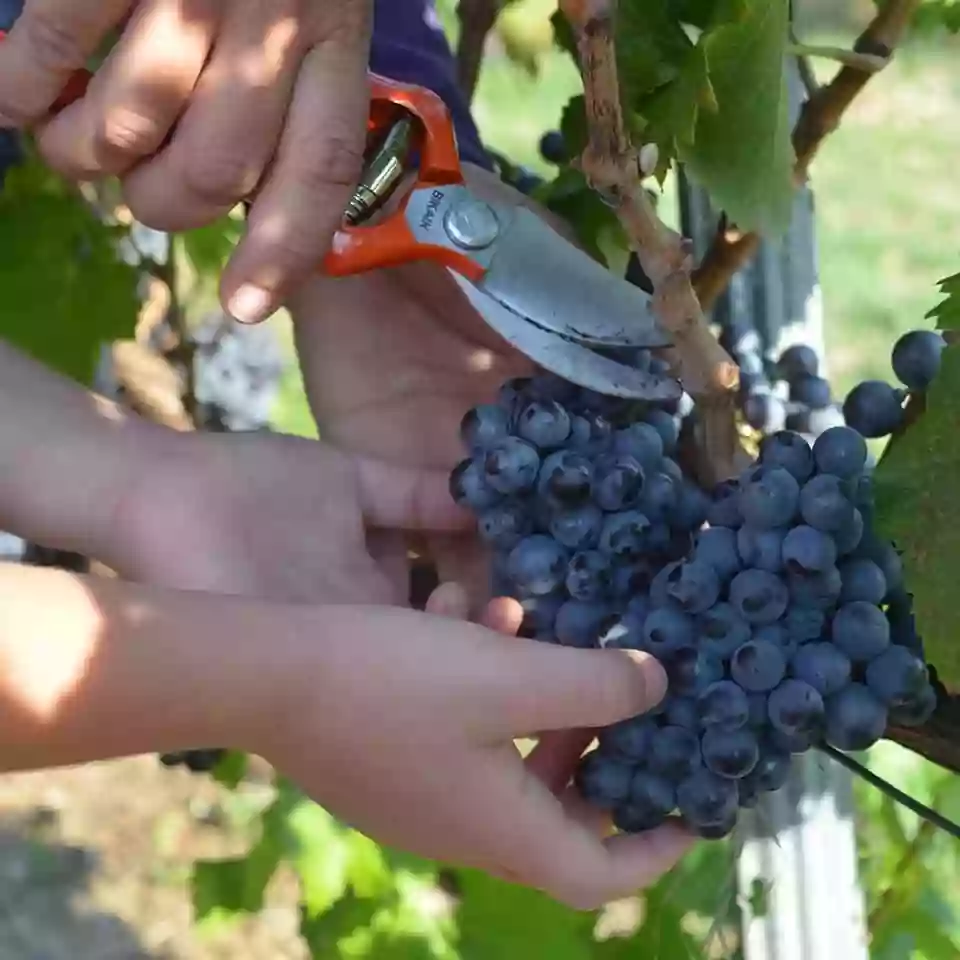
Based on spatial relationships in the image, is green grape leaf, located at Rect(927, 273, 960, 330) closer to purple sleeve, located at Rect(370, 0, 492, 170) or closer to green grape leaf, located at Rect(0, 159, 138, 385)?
purple sleeve, located at Rect(370, 0, 492, 170)

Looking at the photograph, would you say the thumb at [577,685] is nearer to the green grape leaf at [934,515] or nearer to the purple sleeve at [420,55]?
the green grape leaf at [934,515]

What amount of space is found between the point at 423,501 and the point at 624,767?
206mm

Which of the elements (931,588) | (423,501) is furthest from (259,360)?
(931,588)

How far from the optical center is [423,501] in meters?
0.73

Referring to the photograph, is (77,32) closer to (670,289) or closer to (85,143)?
(85,143)

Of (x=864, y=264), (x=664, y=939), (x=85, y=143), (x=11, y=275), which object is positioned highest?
(x=85, y=143)

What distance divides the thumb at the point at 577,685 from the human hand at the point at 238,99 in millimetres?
207

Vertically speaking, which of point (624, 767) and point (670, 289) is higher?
point (670, 289)

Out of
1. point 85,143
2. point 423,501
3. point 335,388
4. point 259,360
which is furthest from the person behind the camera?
point 259,360

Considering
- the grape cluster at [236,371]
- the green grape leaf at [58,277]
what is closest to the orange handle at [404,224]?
the green grape leaf at [58,277]

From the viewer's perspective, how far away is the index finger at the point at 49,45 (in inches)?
23.1

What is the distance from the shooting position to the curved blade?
62 centimetres

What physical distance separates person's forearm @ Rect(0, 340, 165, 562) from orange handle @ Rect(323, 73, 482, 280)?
0.19 m

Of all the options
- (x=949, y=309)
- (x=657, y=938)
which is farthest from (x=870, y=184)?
(x=949, y=309)
